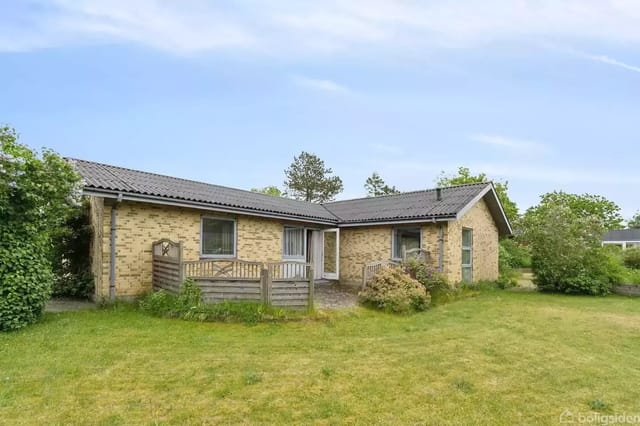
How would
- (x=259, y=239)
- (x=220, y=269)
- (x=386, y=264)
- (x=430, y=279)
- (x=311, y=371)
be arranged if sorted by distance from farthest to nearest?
1. (x=259, y=239)
2. (x=386, y=264)
3. (x=430, y=279)
4. (x=220, y=269)
5. (x=311, y=371)

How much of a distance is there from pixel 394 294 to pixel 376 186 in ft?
130

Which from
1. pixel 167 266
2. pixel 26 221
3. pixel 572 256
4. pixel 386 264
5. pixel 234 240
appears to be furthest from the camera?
pixel 572 256

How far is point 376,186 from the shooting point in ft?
161

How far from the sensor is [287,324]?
26.9ft

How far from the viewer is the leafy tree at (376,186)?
48469mm

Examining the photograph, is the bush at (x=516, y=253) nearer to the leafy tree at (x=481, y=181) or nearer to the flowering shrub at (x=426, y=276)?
the leafy tree at (x=481, y=181)

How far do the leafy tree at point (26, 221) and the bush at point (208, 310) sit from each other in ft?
8.04

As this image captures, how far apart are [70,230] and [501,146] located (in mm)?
22498

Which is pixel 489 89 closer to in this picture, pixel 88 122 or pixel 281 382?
pixel 281 382

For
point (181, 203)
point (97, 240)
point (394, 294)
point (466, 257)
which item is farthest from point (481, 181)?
point (97, 240)

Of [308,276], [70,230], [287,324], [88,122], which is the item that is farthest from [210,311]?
[88,122]

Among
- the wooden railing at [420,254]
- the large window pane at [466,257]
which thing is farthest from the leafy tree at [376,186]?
the wooden railing at [420,254]

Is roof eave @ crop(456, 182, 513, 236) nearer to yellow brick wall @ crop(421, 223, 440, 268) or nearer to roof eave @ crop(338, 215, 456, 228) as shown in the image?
roof eave @ crop(338, 215, 456, 228)

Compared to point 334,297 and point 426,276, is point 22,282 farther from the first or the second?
point 426,276
